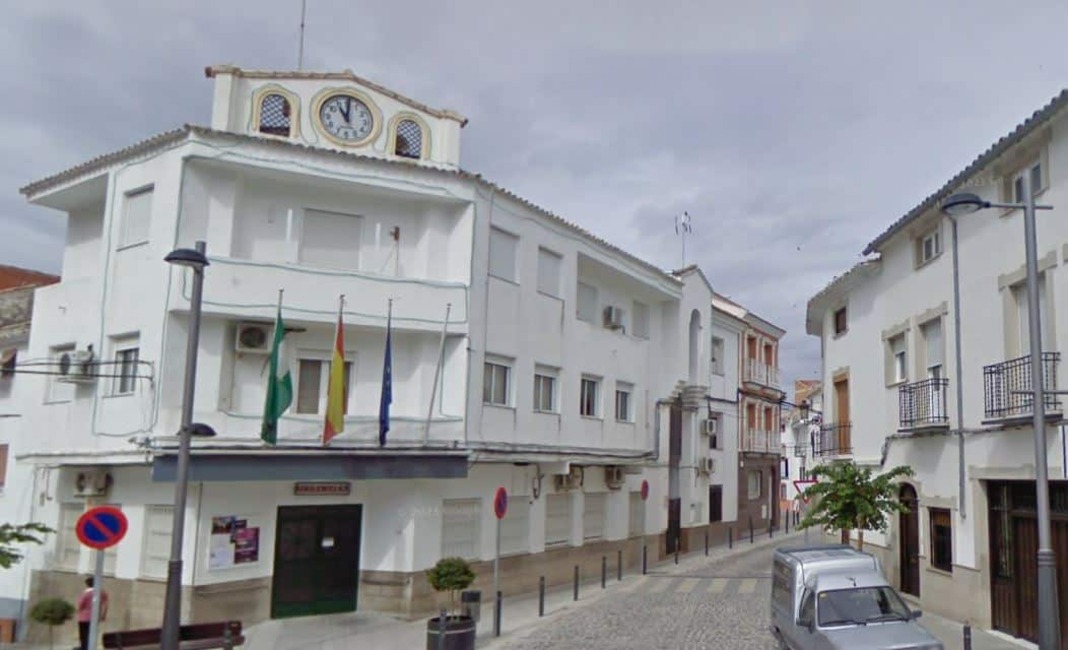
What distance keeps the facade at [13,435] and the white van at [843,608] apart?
48.8 ft

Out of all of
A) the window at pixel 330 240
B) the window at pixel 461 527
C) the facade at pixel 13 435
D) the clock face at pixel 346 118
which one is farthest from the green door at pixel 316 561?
the clock face at pixel 346 118

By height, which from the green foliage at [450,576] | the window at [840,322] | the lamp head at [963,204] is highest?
the window at [840,322]

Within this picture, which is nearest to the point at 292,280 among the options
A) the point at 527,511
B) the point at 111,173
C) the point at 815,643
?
the point at 111,173

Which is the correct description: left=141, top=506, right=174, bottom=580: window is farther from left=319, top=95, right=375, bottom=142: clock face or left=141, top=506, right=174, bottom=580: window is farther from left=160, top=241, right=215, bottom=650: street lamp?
left=319, top=95, right=375, bottom=142: clock face

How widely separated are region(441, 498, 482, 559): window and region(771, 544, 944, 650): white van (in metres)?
8.42

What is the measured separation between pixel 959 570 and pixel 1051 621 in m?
7.07

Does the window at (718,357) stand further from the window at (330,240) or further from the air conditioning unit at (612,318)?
the window at (330,240)

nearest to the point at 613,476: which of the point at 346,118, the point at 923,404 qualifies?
the point at 923,404

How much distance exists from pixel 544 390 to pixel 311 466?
7.48 meters

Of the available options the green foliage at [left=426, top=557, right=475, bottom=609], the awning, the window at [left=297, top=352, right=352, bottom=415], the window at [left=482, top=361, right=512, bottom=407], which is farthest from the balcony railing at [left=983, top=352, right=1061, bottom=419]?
the window at [left=297, top=352, right=352, bottom=415]

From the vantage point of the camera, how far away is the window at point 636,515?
2791 centimetres

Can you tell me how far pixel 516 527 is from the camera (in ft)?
71.7

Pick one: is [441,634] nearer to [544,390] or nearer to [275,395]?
[275,395]

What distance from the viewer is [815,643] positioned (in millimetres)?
11312
